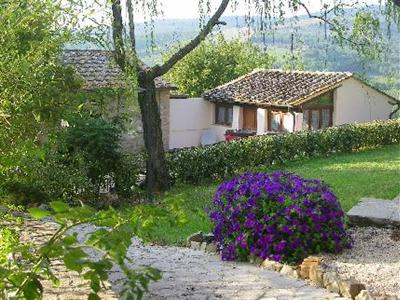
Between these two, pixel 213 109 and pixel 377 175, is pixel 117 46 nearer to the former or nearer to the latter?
pixel 377 175

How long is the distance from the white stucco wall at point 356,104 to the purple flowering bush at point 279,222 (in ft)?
69.5

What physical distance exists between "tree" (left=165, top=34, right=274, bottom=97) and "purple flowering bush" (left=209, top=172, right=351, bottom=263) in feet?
93.7

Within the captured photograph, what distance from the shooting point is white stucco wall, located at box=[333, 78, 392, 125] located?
29.0 metres

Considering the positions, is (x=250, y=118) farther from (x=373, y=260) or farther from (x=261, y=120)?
(x=373, y=260)

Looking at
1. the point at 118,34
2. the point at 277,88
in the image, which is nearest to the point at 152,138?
the point at 118,34

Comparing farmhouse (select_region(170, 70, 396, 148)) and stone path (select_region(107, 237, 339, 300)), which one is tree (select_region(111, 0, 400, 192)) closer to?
stone path (select_region(107, 237, 339, 300))

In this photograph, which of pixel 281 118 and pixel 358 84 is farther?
pixel 358 84

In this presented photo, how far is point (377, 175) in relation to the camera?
16.0 m

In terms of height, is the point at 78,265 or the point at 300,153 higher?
the point at 78,265

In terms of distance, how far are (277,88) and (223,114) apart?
318 cm

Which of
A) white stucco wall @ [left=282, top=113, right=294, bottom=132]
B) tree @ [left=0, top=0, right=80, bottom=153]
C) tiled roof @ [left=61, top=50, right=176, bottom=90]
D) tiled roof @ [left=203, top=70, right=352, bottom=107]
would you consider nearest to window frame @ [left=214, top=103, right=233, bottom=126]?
tiled roof @ [left=203, top=70, right=352, bottom=107]

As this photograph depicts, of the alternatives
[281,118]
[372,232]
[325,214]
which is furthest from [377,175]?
[281,118]

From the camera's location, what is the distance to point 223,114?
30.7 metres

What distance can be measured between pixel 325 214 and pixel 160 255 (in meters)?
2.21
